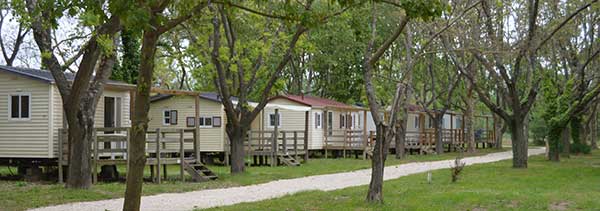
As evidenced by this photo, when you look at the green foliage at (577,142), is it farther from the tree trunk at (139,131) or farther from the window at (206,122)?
the tree trunk at (139,131)

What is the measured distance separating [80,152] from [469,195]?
27.2 feet

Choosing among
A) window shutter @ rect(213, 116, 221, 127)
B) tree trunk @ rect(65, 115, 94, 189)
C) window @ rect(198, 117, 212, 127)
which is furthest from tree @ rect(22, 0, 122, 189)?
window @ rect(198, 117, 212, 127)

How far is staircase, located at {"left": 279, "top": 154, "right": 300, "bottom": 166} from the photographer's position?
2674 centimetres

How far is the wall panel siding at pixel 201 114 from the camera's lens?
2848 cm

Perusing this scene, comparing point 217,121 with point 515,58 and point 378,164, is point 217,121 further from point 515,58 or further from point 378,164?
point 378,164

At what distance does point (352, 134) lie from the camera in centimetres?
3688

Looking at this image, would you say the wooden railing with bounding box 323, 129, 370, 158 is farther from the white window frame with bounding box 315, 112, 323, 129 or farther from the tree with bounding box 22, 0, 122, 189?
the tree with bounding box 22, 0, 122, 189

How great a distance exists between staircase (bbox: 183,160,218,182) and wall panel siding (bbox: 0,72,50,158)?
3.68 meters

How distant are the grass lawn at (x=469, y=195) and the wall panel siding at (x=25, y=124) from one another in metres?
8.00

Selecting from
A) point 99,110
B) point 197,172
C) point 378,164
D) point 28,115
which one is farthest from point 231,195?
point 28,115

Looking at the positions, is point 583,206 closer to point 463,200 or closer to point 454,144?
point 463,200

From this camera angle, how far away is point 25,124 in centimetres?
1992

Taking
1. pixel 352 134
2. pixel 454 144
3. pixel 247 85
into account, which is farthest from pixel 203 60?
pixel 454 144

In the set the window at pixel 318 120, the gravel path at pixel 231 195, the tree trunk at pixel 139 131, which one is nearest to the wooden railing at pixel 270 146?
the window at pixel 318 120
